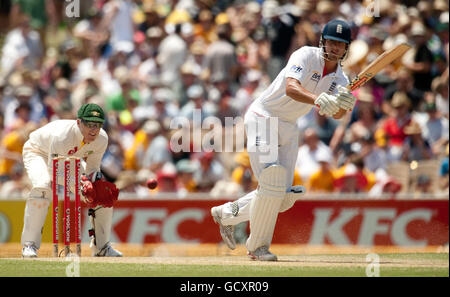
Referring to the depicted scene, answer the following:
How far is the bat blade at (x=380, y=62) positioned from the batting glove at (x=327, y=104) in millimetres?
375

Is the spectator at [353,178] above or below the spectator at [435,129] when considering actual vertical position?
below

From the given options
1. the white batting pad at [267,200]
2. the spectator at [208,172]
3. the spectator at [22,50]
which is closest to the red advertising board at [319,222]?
the spectator at [208,172]

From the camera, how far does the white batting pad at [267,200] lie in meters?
9.55

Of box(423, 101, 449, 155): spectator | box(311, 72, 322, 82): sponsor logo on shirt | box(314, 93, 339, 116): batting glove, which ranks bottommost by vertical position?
box(423, 101, 449, 155): spectator

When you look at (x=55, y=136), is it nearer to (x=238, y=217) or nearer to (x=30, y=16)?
(x=238, y=217)

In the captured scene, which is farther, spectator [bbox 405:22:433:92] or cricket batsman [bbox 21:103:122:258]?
spectator [bbox 405:22:433:92]

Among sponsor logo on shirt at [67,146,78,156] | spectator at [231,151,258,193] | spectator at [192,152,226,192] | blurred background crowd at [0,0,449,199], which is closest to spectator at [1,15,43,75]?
blurred background crowd at [0,0,449,199]

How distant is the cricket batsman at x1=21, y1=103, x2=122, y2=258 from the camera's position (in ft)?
32.8

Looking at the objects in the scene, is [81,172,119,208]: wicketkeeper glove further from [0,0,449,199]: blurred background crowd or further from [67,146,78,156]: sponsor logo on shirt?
[0,0,449,199]: blurred background crowd

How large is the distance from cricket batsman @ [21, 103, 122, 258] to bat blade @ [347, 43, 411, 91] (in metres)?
2.64

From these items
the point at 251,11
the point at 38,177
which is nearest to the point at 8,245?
the point at 38,177

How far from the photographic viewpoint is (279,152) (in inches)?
388

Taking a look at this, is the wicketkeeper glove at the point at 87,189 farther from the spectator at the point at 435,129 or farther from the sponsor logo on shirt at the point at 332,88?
the spectator at the point at 435,129

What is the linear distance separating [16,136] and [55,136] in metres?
5.63
